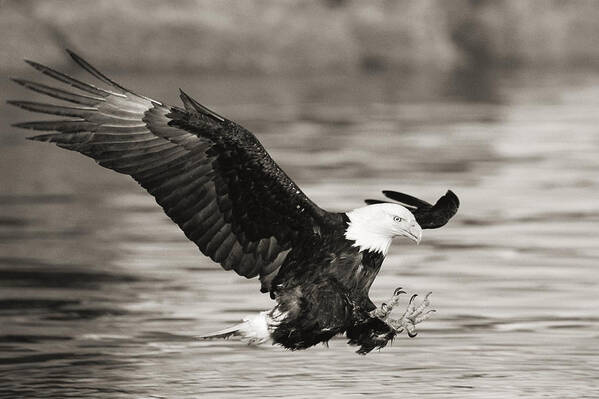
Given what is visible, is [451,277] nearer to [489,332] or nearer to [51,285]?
[489,332]

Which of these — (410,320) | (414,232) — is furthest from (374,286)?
(414,232)

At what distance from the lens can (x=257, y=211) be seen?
279 inches

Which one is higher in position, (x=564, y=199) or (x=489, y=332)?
(x=564, y=199)

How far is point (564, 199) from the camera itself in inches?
526

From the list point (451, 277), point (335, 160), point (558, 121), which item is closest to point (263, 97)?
point (558, 121)

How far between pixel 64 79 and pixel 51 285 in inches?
128

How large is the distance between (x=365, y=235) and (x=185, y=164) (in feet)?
2.68

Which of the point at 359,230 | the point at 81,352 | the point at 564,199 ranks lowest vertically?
the point at 81,352

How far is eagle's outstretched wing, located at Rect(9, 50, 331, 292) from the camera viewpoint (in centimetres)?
688

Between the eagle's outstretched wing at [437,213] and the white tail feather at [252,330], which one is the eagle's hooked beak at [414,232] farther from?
the white tail feather at [252,330]

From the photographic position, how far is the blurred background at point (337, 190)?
24.7 ft

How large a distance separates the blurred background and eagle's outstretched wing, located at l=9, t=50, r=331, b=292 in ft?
2.32

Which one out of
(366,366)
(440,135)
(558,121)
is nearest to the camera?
(366,366)

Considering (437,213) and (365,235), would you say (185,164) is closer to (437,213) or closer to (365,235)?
(365,235)
